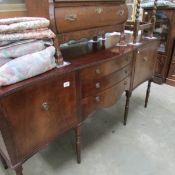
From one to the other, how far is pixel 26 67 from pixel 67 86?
11.4 inches

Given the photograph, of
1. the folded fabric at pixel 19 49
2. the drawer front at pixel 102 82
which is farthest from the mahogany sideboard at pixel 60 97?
the folded fabric at pixel 19 49

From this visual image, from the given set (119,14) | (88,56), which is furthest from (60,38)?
(119,14)

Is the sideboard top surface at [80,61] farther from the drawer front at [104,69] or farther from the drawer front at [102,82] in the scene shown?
the drawer front at [102,82]

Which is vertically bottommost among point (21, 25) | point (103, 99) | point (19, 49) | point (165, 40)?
point (103, 99)

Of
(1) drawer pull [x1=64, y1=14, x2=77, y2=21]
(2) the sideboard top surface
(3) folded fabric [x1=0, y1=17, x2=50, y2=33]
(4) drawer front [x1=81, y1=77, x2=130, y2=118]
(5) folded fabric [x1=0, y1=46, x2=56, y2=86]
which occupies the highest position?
(1) drawer pull [x1=64, y1=14, x2=77, y2=21]

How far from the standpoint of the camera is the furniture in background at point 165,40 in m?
2.62

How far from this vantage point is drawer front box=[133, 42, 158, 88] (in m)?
1.72

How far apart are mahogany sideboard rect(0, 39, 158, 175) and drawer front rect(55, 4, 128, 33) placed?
0.23 meters

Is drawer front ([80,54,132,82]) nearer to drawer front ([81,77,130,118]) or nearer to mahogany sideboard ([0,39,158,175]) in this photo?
mahogany sideboard ([0,39,158,175])

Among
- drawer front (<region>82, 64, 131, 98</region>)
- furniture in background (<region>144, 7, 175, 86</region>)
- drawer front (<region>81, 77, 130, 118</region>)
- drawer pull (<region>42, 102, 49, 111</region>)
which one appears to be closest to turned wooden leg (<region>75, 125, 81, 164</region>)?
drawer front (<region>81, 77, 130, 118</region>)

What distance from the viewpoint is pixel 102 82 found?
1364 millimetres

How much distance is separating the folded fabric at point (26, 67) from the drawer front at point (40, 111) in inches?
2.7

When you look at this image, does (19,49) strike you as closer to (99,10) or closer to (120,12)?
(99,10)

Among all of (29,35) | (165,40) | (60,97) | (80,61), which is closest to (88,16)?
(80,61)
